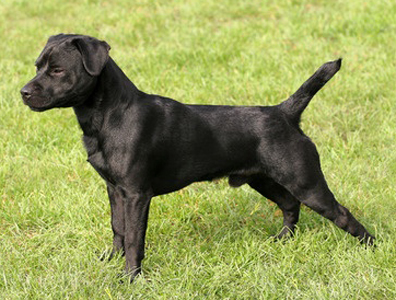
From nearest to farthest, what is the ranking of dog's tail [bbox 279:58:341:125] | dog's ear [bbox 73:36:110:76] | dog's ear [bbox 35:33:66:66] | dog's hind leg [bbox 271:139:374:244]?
dog's ear [bbox 73:36:110:76], dog's ear [bbox 35:33:66:66], dog's hind leg [bbox 271:139:374:244], dog's tail [bbox 279:58:341:125]

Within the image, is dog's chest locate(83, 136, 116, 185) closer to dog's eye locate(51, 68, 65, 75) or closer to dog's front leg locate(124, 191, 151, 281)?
dog's front leg locate(124, 191, 151, 281)

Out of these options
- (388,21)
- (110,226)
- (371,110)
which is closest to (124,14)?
(388,21)

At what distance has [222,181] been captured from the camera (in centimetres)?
601

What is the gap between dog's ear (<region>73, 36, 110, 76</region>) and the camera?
13.2 feet

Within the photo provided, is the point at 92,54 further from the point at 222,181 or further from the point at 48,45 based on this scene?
the point at 222,181

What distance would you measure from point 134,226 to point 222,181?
1876 millimetres

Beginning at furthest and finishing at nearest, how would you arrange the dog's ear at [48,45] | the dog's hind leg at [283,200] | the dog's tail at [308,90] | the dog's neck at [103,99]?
the dog's hind leg at [283,200] < the dog's tail at [308,90] < the dog's neck at [103,99] < the dog's ear at [48,45]

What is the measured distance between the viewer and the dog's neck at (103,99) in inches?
167

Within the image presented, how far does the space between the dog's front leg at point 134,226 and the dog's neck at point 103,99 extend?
22.4 inches

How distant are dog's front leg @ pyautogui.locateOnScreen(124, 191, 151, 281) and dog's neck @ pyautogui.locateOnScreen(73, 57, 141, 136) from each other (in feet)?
1.87

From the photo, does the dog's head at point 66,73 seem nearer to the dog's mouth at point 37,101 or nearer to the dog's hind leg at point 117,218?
the dog's mouth at point 37,101

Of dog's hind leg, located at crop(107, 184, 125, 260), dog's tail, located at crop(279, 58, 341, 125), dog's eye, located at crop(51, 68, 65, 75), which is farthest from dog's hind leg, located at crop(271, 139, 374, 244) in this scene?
dog's eye, located at crop(51, 68, 65, 75)

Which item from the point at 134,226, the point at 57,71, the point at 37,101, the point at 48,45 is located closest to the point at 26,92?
the point at 37,101

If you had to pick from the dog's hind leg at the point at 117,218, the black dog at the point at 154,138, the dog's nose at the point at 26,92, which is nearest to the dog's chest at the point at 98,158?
the black dog at the point at 154,138
